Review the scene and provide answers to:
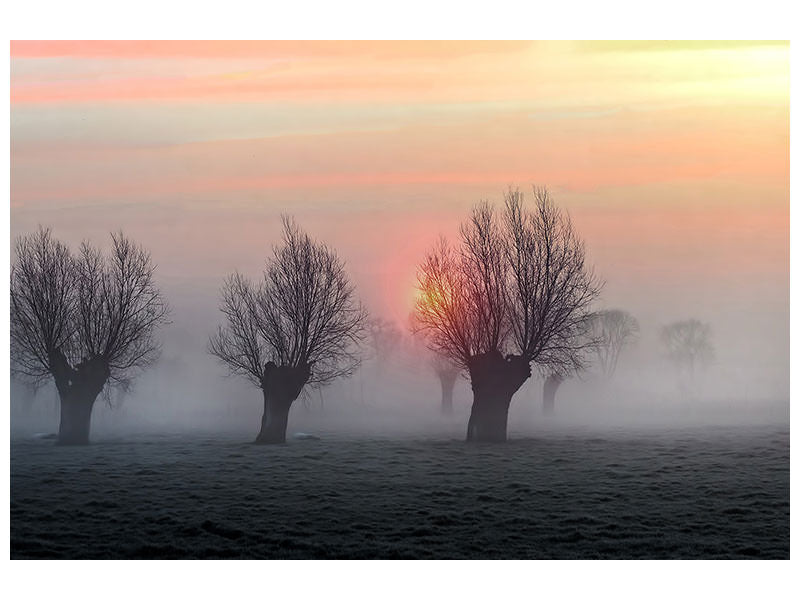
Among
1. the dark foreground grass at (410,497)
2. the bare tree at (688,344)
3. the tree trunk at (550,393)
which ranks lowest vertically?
the dark foreground grass at (410,497)

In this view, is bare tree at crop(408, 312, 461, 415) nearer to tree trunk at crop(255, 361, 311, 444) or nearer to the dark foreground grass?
the dark foreground grass

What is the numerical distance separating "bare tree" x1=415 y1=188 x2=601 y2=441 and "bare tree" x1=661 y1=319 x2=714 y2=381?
0.96m

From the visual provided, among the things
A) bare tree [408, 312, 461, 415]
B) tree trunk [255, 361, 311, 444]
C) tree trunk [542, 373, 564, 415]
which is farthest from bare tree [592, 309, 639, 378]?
tree trunk [255, 361, 311, 444]

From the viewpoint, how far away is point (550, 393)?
13797 millimetres

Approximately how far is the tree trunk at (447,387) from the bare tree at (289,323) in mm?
1087

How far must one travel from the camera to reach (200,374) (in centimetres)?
1352

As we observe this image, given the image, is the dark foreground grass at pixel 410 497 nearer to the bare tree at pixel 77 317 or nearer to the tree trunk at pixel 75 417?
the tree trunk at pixel 75 417

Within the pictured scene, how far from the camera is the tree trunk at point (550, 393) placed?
13742 mm
